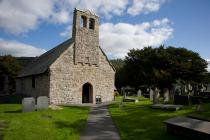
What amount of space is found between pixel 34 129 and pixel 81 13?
1918 cm

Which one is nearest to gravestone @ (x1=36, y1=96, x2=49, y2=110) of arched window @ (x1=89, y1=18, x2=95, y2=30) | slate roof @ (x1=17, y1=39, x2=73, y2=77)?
slate roof @ (x1=17, y1=39, x2=73, y2=77)

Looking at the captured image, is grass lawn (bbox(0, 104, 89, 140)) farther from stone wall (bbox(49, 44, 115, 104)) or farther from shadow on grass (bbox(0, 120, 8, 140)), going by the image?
stone wall (bbox(49, 44, 115, 104))

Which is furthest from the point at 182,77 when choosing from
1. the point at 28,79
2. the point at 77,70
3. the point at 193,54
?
the point at 28,79

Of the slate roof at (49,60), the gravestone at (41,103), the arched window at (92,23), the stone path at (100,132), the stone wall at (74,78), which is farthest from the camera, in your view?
the arched window at (92,23)

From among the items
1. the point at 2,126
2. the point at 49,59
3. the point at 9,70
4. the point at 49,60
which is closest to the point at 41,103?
the point at 2,126

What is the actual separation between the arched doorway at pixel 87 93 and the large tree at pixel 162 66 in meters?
5.87

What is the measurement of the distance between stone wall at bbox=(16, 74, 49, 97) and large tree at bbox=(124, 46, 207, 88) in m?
11.5

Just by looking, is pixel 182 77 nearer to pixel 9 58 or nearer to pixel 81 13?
pixel 81 13

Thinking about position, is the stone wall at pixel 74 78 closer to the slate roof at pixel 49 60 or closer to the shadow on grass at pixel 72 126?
the slate roof at pixel 49 60

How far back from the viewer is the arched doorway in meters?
30.4

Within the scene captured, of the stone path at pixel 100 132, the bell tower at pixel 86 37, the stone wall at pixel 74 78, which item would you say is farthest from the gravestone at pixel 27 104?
the bell tower at pixel 86 37

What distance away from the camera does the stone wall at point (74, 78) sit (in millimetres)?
26922

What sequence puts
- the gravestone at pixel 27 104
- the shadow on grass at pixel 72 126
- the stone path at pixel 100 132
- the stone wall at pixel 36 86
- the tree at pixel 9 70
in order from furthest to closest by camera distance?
1. the tree at pixel 9 70
2. the stone wall at pixel 36 86
3. the gravestone at pixel 27 104
4. the shadow on grass at pixel 72 126
5. the stone path at pixel 100 132

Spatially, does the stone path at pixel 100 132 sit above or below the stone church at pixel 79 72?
below
